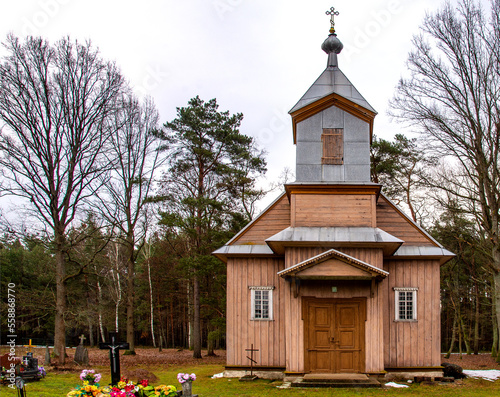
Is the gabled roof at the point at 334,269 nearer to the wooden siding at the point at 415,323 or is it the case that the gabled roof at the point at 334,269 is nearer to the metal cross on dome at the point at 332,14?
the wooden siding at the point at 415,323

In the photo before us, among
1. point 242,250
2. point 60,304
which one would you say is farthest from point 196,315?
point 242,250

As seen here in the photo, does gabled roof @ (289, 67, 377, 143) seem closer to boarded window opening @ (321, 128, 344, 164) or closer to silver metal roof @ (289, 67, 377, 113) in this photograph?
silver metal roof @ (289, 67, 377, 113)

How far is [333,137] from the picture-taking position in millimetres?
15844

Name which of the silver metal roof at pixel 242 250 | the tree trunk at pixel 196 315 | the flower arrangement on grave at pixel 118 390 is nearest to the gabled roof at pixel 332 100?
the silver metal roof at pixel 242 250

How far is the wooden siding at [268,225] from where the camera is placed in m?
17.0

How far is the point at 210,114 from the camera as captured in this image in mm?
27672

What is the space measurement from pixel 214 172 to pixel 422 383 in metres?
16.5

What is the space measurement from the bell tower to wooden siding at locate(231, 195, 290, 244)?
2069mm

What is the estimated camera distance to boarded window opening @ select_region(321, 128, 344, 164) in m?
15.6

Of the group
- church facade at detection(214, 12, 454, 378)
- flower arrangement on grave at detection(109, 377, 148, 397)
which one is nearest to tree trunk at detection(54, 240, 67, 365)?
church facade at detection(214, 12, 454, 378)

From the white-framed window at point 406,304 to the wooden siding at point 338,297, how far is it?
178cm

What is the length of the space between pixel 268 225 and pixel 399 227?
4.31 meters

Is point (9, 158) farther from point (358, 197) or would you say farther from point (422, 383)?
point (422, 383)

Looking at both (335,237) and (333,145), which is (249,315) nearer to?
(335,237)
